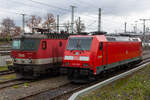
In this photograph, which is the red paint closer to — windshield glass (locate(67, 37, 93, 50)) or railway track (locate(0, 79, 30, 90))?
windshield glass (locate(67, 37, 93, 50))

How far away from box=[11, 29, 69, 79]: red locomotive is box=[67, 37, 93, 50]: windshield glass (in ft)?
5.31

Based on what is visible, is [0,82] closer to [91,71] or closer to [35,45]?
[35,45]

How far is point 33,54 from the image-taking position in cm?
1274

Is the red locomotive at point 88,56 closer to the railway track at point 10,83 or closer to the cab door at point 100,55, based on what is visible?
the cab door at point 100,55

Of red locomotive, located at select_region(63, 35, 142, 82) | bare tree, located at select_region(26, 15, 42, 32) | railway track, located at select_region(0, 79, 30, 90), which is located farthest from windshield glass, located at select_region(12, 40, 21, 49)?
bare tree, located at select_region(26, 15, 42, 32)

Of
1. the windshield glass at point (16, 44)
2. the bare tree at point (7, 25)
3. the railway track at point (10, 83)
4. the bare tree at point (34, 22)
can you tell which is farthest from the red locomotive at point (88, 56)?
the bare tree at point (7, 25)

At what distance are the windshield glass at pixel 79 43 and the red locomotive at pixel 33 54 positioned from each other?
1.62m

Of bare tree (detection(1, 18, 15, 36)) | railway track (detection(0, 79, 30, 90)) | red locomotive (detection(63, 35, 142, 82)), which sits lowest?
railway track (detection(0, 79, 30, 90))

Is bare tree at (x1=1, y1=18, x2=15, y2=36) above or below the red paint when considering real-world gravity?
above

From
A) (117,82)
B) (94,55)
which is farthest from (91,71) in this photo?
(117,82)

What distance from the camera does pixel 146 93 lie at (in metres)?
8.44

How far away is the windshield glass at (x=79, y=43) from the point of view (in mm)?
12223

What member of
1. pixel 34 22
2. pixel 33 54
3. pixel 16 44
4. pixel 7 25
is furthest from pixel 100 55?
pixel 7 25

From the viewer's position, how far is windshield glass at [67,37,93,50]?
1222 centimetres
